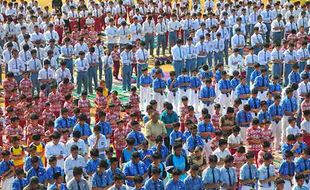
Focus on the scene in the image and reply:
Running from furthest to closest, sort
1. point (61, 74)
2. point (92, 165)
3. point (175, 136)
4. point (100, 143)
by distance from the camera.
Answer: point (61, 74)
point (175, 136)
point (100, 143)
point (92, 165)

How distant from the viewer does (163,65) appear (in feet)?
94.8

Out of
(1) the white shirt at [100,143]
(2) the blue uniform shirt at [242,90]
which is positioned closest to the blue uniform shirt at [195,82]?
(2) the blue uniform shirt at [242,90]

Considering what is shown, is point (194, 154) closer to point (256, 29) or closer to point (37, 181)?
point (37, 181)

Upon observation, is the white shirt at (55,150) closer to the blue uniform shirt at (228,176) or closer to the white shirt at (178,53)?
the blue uniform shirt at (228,176)

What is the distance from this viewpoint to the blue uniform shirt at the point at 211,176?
14.3 m

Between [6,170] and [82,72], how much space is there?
30.7ft

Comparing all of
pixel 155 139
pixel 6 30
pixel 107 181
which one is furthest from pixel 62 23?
pixel 107 181

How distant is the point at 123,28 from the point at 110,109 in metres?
9.65

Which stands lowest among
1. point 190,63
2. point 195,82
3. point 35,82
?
point 35,82

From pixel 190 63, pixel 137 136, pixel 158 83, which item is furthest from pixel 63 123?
pixel 190 63

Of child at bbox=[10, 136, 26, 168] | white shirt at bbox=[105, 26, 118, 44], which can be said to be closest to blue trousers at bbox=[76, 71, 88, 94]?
white shirt at bbox=[105, 26, 118, 44]

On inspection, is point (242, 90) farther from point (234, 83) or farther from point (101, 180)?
point (101, 180)

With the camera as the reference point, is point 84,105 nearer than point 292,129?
No

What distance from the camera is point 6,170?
589 inches
